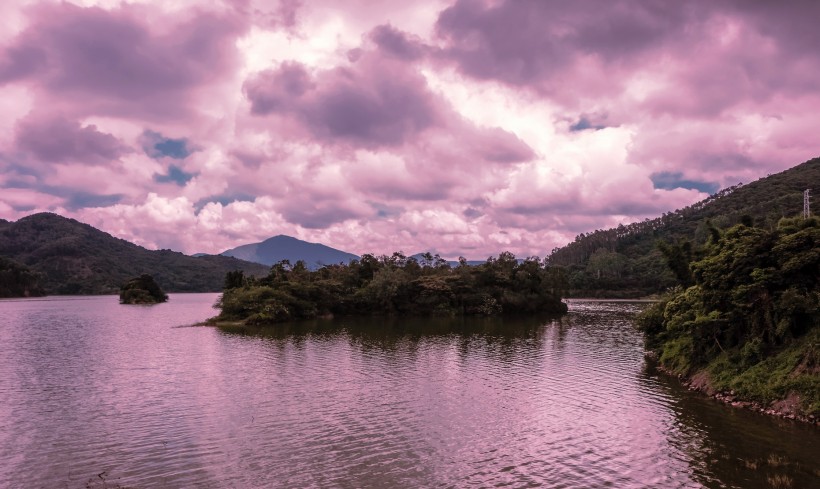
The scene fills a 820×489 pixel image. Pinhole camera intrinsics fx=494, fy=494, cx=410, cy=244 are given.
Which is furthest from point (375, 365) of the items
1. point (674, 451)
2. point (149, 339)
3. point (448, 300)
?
point (448, 300)

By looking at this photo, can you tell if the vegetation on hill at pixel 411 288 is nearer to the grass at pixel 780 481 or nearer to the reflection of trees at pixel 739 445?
the reflection of trees at pixel 739 445

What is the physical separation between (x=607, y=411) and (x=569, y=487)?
14.7 metres

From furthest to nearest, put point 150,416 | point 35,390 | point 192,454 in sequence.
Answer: point 35,390 < point 150,416 < point 192,454

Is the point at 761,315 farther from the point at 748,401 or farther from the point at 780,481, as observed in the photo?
the point at 780,481

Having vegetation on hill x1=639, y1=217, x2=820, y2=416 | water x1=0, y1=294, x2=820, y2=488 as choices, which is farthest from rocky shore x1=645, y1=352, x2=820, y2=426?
water x1=0, y1=294, x2=820, y2=488

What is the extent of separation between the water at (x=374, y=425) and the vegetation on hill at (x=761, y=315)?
3.08 m

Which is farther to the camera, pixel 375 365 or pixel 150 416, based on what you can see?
pixel 375 365

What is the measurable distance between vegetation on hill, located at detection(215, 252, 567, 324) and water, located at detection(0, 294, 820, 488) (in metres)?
66.0

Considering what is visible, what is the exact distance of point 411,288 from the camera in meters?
140

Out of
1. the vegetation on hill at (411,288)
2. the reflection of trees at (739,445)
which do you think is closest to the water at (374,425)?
the reflection of trees at (739,445)

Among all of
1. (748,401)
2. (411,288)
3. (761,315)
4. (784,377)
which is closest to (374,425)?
(748,401)

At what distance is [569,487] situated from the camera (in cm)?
2309

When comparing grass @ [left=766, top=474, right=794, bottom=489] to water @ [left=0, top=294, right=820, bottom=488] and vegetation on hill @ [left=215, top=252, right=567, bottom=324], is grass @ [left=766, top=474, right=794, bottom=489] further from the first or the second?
vegetation on hill @ [left=215, top=252, right=567, bottom=324]

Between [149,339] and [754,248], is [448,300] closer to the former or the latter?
[149,339]
